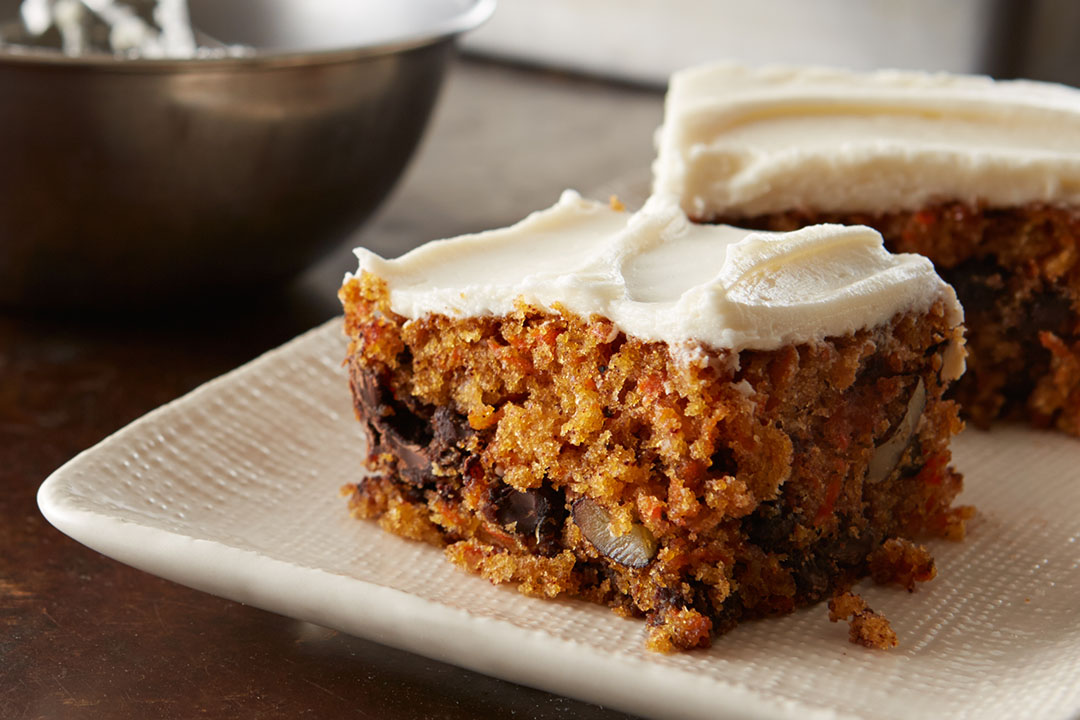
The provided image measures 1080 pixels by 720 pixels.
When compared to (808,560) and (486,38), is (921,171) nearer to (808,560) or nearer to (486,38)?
(808,560)

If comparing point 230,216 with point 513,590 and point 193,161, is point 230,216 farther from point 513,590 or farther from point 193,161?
point 513,590

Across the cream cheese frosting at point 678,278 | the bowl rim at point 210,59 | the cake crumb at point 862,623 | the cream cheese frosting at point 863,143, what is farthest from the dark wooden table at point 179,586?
the cream cheese frosting at point 863,143

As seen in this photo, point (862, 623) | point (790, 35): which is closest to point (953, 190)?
point (862, 623)

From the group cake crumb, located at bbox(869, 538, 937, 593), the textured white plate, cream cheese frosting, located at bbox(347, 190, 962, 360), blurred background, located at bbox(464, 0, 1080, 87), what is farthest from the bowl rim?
blurred background, located at bbox(464, 0, 1080, 87)

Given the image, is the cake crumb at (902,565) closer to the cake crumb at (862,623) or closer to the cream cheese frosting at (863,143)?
the cake crumb at (862,623)

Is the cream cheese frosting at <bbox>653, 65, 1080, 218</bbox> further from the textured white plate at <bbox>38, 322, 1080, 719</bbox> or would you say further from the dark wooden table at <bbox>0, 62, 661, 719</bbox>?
the dark wooden table at <bbox>0, 62, 661, 719</bbox>

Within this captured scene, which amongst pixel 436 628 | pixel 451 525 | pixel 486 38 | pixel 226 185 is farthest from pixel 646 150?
pixel 436 628
